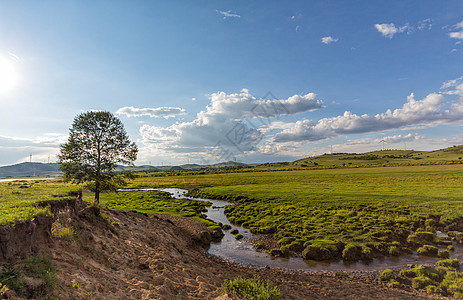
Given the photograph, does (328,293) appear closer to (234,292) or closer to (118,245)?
(234,292)

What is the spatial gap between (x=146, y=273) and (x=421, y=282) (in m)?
20.3

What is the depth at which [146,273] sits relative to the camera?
13.9 meters

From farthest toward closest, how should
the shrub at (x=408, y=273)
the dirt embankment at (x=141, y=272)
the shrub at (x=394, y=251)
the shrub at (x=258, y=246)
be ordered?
the shrub at (x=258, y=246) → the shrub at (x=394, y=251) → the shrub at (x=408, y=273) → the dirt embankment at (x=141, y=272)

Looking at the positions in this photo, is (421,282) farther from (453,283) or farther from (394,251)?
(394,251)

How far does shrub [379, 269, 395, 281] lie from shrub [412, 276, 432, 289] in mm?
1406

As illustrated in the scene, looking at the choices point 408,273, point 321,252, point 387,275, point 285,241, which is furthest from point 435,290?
point 285,241

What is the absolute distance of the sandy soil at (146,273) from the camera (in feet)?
34.4

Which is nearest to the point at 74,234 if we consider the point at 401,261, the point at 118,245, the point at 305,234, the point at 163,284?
the point at 118,245

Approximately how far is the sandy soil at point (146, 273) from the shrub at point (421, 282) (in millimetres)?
946

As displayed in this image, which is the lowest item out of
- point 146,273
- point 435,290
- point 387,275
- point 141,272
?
point 387,275

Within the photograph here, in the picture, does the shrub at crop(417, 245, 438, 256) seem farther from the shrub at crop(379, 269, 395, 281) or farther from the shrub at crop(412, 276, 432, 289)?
the shrub at crop(379, 269, 395, 281)

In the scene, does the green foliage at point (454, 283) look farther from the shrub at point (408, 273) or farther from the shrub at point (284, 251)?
the shrub at point (284, 251)

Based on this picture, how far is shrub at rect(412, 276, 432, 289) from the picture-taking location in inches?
631

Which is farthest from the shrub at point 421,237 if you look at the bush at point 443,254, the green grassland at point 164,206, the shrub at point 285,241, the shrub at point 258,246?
the green grassland at point 164,206
